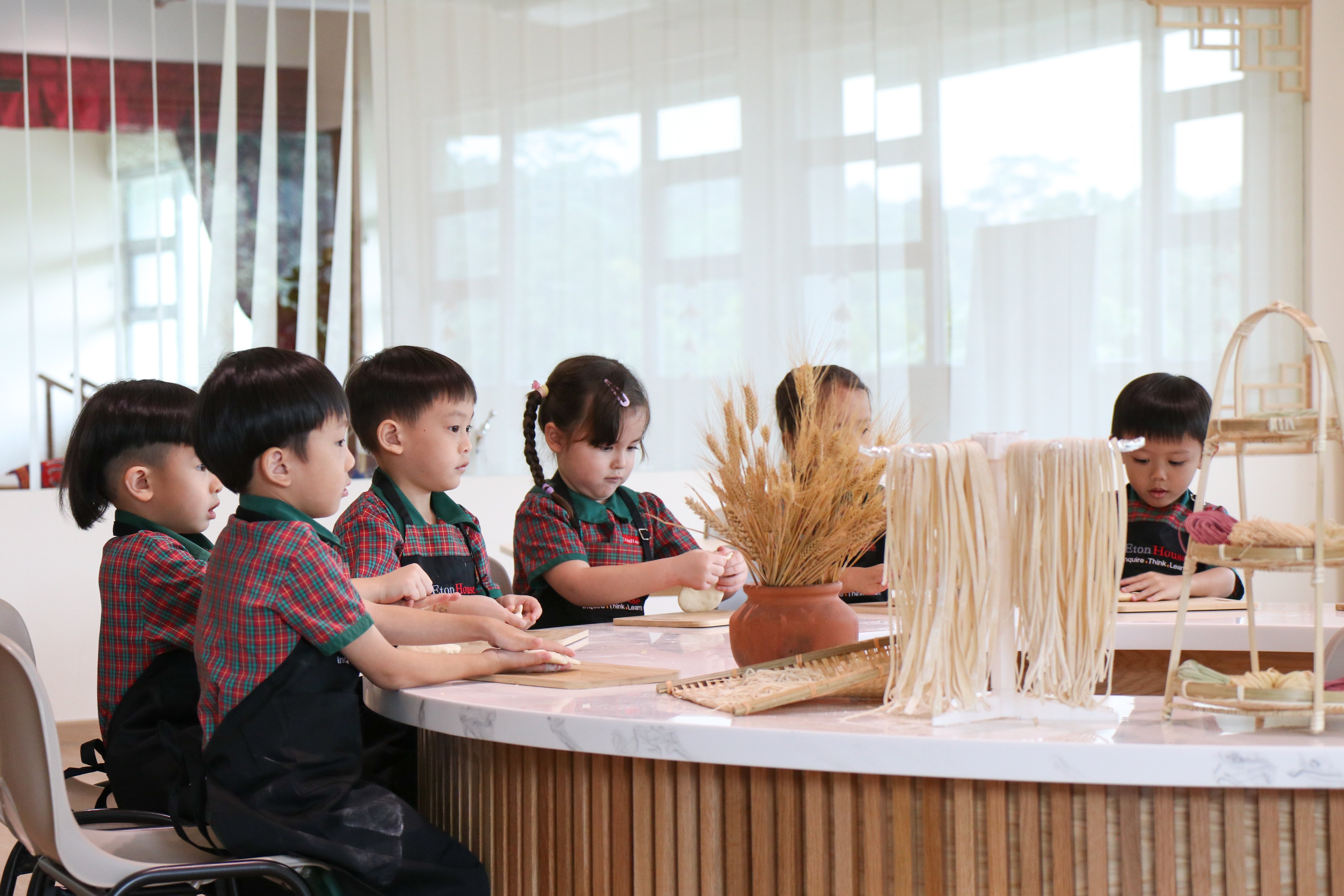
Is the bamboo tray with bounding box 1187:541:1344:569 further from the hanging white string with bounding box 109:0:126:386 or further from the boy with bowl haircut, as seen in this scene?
the hanging white string with bounding box 109:0:126:386

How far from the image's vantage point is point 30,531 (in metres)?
4.42

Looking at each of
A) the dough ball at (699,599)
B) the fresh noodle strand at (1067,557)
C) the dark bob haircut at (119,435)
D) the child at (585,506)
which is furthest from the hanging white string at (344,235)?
the fresh noodle strand at (1067,557)

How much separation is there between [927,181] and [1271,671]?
465 cm

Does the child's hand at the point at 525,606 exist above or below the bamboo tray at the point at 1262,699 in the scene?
below

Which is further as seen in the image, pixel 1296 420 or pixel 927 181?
pixel 927 181

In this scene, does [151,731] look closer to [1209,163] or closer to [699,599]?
[699,599]

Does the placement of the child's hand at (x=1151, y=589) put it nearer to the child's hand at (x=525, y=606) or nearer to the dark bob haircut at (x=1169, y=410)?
the dark bob haircut at (x=1169, y=410)

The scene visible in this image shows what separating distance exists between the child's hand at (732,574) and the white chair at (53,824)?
3.19ft

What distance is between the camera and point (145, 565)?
1927mm

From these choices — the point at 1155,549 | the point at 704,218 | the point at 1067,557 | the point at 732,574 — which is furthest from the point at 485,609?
the point at 704,218

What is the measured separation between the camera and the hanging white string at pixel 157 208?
179 inches

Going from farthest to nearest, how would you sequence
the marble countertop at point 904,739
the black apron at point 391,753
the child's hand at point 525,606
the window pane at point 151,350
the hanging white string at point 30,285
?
1. the window pane at point 151,350
2. the hanging white string at point 30,285
3. the child's hand at point 525,606
4. the black apron at point 391,753
5. the marble countertop at point 904,739

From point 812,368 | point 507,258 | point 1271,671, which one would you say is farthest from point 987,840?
point 507,258

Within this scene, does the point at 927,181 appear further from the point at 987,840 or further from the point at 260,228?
the point at 987,840
